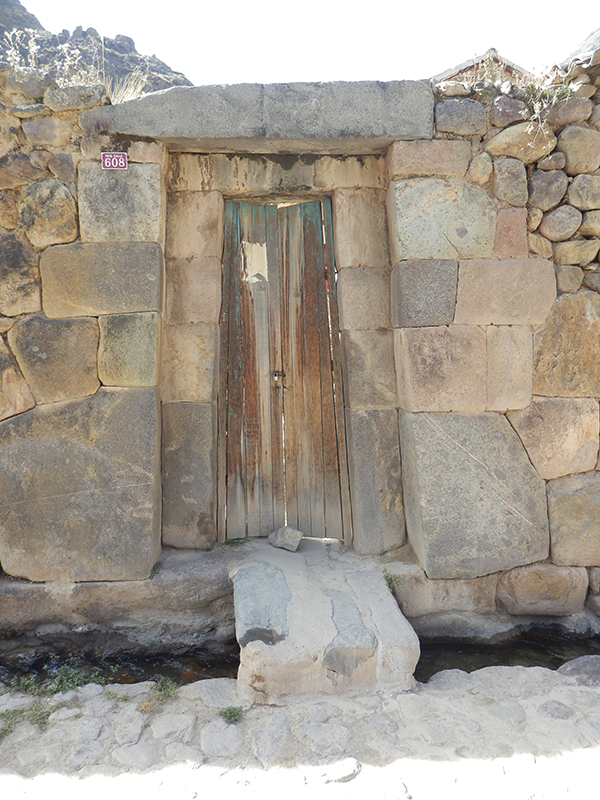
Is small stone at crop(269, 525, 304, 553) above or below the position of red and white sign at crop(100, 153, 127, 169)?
below

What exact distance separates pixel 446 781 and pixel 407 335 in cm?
204

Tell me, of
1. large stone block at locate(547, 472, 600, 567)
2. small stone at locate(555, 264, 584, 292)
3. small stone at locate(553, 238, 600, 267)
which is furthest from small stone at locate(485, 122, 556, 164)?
large stone block at locate(547, 472, 600, 567)

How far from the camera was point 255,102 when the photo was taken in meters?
2.81

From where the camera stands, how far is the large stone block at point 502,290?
9.43ft

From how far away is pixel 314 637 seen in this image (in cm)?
235

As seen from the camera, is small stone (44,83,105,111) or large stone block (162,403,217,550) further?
large stone block (162,403,217,550)

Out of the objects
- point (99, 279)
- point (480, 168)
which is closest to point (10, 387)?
point (99, 279)

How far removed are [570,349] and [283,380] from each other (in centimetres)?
176

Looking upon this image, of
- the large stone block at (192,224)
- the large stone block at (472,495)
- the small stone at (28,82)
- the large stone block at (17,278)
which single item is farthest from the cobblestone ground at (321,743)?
the small stone at (28,82)

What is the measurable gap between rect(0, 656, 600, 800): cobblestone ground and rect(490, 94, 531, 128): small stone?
2921 millimetres

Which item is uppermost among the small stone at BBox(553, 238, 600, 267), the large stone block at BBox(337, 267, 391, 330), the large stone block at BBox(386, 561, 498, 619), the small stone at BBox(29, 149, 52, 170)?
the small stone at BBox(29, 149, 52, 170)

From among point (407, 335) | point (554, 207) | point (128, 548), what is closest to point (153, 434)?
point (128, 548)

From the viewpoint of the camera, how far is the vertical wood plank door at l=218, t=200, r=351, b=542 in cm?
343

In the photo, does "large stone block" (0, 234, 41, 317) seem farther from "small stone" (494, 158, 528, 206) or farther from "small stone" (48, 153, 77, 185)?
"small stone" (494, 158, 528, 206)
